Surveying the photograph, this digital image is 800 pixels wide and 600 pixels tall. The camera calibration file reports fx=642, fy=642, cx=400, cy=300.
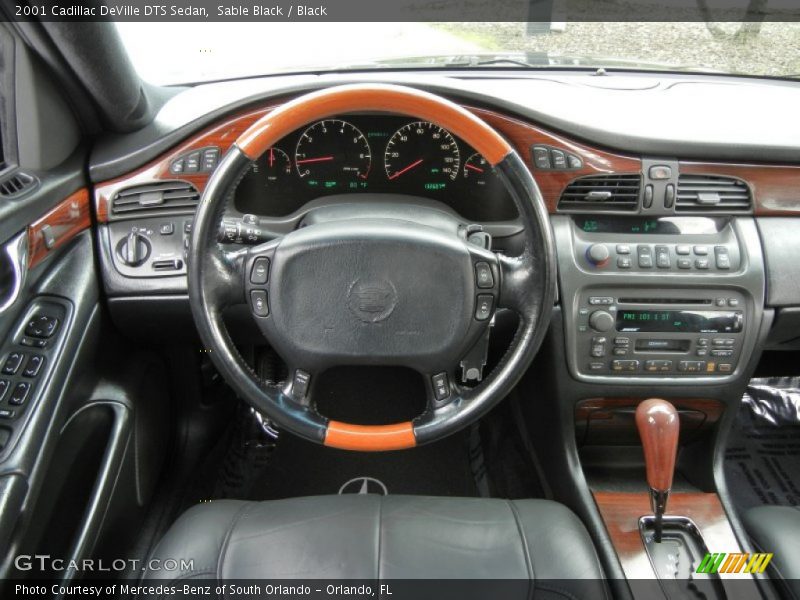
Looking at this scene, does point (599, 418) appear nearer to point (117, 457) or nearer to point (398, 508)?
point (398, 508)

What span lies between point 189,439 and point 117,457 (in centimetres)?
47

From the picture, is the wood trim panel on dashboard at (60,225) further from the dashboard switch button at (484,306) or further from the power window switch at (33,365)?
the dashboard switch button at (484,306)

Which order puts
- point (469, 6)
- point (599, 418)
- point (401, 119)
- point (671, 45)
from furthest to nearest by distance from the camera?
point (671, 45), point (469, 6), point (599, 418), point (401, 119)

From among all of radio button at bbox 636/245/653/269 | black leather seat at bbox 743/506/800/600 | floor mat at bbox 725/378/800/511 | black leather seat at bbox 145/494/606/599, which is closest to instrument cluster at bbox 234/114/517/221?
radio button at bbox 636/245/653/269

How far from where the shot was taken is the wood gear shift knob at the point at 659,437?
1.38 metres

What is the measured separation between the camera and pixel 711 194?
5.36 ft

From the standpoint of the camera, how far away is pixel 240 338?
6.17 ft

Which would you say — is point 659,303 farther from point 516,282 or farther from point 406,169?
point 406,169

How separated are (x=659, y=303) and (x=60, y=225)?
1479 millimetres

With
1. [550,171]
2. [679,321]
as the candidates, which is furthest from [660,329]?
[550,171]

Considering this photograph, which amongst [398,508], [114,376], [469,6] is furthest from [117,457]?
[469,6]

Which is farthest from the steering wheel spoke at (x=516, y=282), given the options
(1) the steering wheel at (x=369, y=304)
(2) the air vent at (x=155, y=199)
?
(2) the air vent at (x=155, y=199)

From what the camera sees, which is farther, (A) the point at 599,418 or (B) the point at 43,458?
(A) the point at 599,418

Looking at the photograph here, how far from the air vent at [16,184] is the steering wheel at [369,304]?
0.54 meters
